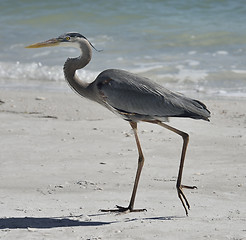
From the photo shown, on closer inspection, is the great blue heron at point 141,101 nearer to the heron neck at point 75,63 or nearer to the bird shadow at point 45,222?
the heron neck at point 75,63

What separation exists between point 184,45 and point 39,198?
1019 cm

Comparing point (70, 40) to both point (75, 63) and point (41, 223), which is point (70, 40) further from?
point (41, 223)

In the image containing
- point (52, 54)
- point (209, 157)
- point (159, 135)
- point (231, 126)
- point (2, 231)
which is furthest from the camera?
point (52, 54)

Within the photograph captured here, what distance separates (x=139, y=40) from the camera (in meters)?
15.6

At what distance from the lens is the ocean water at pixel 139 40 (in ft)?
39.4

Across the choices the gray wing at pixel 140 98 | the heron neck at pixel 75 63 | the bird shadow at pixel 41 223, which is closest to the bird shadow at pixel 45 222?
the bird shadow at pixel 41 223

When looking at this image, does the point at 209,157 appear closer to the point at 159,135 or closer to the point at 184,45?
the point at 159,135

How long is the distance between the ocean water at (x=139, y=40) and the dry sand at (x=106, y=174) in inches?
108

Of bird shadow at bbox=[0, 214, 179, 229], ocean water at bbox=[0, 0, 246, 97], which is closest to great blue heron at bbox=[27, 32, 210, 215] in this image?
bird shadow at bbox=[0, 214, 179, 229]

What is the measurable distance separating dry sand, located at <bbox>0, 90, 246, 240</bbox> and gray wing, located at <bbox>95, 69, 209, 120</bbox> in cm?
77

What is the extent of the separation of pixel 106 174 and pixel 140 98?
109cm

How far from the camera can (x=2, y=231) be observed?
455 cm

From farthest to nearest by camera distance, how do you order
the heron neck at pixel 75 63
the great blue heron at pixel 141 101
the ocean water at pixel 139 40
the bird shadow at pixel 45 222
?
the ocean water at pixel 139 40 < the heron neck at pixel 75 63 < the great blue heron at pixel 141 101 < the bird shadow at pixel 45 222

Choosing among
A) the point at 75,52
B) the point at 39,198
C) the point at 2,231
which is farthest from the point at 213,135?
the point at 75,52
